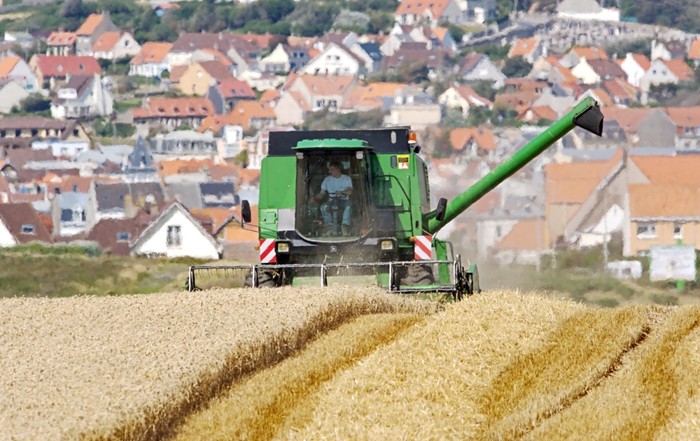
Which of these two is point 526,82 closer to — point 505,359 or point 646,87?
point 646,87

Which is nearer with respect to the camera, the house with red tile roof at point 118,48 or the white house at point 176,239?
the white house at point 176,239

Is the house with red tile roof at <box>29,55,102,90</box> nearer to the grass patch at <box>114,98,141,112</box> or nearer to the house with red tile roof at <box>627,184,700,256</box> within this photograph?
the grass patch at <box>114,98,141,112</box>

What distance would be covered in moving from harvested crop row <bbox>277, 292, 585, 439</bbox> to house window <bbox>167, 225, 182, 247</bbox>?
49.7m

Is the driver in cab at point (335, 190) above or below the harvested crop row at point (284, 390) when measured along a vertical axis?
above

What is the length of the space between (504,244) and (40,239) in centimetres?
3095

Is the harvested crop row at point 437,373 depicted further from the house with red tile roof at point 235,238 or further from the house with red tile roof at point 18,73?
the house with red tile roof at point 18,73

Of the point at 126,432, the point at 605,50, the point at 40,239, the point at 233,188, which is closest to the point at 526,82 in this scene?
the point at 605,50

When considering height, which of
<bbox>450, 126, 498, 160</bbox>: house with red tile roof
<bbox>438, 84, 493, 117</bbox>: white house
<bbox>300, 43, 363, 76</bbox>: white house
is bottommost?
<bbox>450, 126, 498, 160</bbox>: house with red tile roof

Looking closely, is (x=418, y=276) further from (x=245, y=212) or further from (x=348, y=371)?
(x=348, y=371)

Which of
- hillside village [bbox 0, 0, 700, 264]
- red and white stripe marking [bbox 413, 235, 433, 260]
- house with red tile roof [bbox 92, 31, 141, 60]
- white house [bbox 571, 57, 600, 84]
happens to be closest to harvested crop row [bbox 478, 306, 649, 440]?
red and white stripe marking [bbox 413, 235, 433, 260]

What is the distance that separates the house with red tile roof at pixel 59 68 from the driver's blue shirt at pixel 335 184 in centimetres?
15884

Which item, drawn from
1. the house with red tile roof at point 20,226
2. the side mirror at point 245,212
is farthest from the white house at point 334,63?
the side mirror at point 245,212

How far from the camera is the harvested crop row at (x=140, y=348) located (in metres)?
11.7

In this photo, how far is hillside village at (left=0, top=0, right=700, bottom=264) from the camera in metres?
65.2
